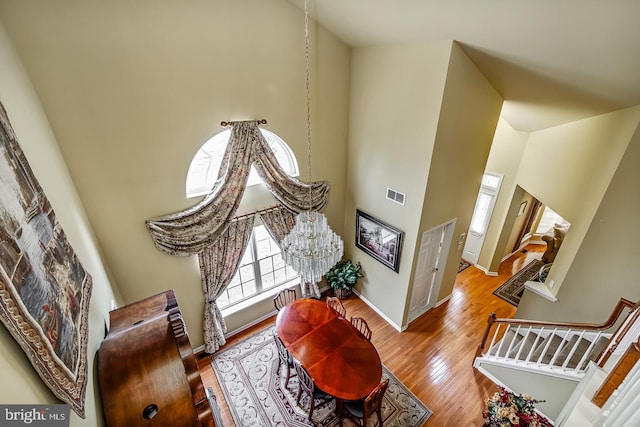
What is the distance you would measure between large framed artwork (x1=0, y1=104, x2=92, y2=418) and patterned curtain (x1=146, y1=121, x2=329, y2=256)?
66.9 inches

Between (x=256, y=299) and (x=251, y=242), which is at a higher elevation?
(x=251, y=242)

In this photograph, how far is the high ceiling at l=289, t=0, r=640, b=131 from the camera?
7.46 feet

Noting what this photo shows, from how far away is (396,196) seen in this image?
14.8ft

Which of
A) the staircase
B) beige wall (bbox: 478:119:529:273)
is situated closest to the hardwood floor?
the staircase

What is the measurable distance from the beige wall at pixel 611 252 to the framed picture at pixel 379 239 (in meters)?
2.55

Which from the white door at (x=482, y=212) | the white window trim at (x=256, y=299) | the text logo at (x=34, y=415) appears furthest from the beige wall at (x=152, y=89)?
the white door at (x=482, y=212)

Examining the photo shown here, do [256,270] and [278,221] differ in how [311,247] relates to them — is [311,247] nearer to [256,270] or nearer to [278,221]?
[278,221]

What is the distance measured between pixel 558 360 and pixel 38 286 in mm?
5684

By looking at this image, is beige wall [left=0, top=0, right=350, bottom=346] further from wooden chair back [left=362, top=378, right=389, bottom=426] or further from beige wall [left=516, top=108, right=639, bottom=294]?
beige wall [left=516, top=108, right=639, bottom=294]

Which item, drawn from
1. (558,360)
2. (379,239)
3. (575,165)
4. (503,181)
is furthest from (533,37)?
(503,181)

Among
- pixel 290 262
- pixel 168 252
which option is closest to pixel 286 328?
pixel 290 262

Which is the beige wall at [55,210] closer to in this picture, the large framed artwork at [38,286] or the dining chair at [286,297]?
the large framed artwork at [38,286]

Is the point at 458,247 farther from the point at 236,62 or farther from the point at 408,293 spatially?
the point at 236,62

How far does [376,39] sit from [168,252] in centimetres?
407
